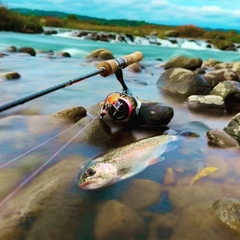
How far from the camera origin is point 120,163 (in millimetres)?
3111

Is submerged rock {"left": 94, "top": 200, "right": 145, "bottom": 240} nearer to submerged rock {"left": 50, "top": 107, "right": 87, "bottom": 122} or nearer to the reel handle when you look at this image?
the reel handle

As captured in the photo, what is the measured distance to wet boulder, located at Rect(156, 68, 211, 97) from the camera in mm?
7720

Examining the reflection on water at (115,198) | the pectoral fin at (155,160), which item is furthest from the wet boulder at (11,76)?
the pectoral fin at (155,160)

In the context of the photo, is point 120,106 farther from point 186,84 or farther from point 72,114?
point 186,84

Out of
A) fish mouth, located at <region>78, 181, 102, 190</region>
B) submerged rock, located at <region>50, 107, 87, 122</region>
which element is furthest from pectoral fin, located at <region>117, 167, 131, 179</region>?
submerged rock, located at <region>50, 107, 87, 122</region>

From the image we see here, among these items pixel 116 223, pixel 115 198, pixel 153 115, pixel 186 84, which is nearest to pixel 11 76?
pixel 186 84

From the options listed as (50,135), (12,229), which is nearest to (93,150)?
(50,135)

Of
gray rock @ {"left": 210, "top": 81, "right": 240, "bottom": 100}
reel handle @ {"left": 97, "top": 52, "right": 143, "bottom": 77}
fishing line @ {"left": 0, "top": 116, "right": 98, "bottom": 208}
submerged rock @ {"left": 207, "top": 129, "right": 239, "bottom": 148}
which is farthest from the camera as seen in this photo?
gray rock @ {"left": 210, "top": 81, "right": 240, "bottom": 100}

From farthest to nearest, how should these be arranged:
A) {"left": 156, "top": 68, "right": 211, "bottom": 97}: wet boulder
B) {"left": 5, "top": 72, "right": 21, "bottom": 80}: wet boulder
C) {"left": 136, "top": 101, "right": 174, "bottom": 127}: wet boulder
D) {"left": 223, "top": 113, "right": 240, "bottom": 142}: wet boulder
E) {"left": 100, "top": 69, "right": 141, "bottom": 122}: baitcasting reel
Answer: {"left": 5, "top": 72, "right": 21, "bottom": 80}: wet boulder
{"left": 156, "top": 68, "right": 211, "bottom": 97}: wet boulder
{"left": 136, "top": 101, "right": 174, "bottom": 127}: wet boulder
{"left": 223, "top": 113, "right": 240, "bottom": 142}: wet boulder
{"left": 100, "top": 69, "right": 141, "bottom": 122}: baitcasting reel

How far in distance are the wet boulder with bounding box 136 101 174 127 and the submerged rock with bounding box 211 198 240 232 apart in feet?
7.56

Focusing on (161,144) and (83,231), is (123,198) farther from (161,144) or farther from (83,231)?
(161,144)

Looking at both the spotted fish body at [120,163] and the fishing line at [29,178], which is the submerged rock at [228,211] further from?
the fishing line at [29,178]

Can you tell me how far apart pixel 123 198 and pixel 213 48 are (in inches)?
1022

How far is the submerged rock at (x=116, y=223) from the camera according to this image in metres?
2.37
